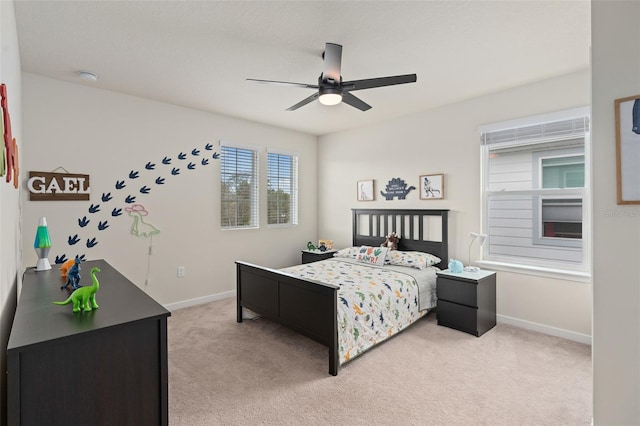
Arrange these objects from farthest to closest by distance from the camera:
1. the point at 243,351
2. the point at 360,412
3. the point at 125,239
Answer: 1. the point at 125,239
2. the point at 243,351
3. the point at 360,412

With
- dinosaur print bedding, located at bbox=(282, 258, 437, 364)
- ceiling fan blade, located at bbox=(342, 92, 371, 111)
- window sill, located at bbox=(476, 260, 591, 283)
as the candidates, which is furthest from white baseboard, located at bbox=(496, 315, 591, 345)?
ceiling fan blade, located at bbox=(342, 92, 371, 111)

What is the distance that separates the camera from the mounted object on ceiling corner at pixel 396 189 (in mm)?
4625

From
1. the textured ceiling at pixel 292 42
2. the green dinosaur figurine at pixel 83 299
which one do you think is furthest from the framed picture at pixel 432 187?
the green dinosaur figurine at pixel 83 299

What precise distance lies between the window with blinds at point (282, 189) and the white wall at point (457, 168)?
568 mm

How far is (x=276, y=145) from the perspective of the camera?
207 inches

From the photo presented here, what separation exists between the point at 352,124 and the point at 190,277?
3240 millimetres

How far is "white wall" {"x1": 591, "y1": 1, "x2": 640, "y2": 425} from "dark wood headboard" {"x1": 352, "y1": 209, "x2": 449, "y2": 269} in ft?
8.02

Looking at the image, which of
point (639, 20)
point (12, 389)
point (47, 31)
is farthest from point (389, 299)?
point (47, 31)

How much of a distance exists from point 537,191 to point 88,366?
4.06 metres

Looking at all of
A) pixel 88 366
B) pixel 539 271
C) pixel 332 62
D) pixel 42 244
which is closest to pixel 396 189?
pixel 539 271

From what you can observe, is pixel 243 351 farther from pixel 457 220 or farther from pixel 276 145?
pixel 276 145

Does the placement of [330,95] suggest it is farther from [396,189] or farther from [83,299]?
[396,189]

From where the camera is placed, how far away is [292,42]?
257cm

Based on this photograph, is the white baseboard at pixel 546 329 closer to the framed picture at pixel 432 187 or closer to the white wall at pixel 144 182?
the framed picture at pixel 432 187
